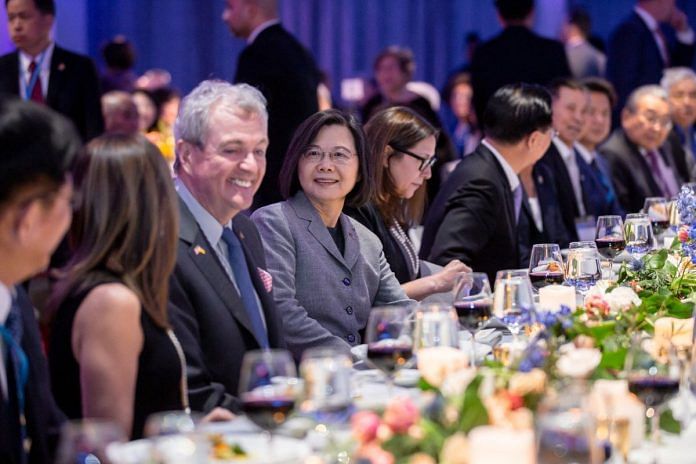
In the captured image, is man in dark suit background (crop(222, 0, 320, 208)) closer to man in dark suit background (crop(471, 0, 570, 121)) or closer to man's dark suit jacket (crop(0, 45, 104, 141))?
man's dark suit jacket (crop(0, 45, 104, 141))

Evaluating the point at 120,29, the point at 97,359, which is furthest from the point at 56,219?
the point at 120,29

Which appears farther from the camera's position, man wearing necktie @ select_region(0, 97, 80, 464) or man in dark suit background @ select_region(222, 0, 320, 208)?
man in dark suit background @ select_region(222, 0, 320, 208)

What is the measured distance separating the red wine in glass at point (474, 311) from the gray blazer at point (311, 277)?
0.60 metres

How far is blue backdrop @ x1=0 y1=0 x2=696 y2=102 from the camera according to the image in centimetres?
1074

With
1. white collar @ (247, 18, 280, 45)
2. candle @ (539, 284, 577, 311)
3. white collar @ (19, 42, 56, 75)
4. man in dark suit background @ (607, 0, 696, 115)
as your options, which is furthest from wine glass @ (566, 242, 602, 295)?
man in dark suit background @ (607, 0, 696, 115)

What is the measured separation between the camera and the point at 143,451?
1505 millimetres

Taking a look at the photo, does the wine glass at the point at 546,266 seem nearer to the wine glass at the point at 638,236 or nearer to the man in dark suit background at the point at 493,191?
the wine glass at the point at 638,236

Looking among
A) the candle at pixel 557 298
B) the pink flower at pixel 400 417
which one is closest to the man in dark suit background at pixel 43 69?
the candle at pixel 557 298

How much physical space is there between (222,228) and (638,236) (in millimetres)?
1604

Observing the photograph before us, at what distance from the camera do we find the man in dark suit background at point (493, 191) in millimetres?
4422

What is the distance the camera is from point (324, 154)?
11.4 feet


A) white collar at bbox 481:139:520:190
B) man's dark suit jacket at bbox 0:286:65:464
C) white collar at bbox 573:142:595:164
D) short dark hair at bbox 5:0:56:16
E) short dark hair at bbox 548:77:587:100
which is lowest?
man's dark suit jacket at bbox 0:286:65:464

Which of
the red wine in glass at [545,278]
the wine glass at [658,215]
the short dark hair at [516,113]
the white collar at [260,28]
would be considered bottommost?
the red wine in glass at [545,278]

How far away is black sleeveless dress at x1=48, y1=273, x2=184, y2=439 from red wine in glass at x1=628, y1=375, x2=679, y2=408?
2.85ft
